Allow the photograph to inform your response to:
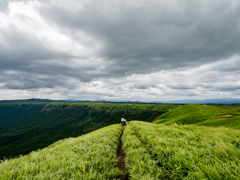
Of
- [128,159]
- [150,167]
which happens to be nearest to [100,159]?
[128,159]

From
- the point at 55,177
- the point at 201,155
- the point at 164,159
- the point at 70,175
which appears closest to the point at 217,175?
the point at 201,155

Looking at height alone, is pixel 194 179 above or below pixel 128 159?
above

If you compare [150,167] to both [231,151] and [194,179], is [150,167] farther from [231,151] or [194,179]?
[231,151]

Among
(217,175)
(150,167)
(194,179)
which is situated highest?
(217,175)

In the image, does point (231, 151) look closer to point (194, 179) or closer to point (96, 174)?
point (194, 179)

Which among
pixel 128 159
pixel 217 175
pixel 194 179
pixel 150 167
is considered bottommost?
pixel 128 159

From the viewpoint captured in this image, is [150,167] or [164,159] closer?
[150,167]

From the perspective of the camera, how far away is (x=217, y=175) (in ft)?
13.8

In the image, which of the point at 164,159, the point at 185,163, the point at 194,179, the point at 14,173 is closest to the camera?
the point at 194,179

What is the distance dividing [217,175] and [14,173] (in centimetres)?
962

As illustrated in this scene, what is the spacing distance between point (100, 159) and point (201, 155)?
6005mm

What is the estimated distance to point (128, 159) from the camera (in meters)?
7.72

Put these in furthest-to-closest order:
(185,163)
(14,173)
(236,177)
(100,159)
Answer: (100,159) → (14,173) → (185,163) → (236,177)

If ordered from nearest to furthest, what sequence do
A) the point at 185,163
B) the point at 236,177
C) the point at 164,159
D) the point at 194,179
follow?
the point at 236,177 → the point at 194,179 → the point at 185,163 → the point at 164,159
